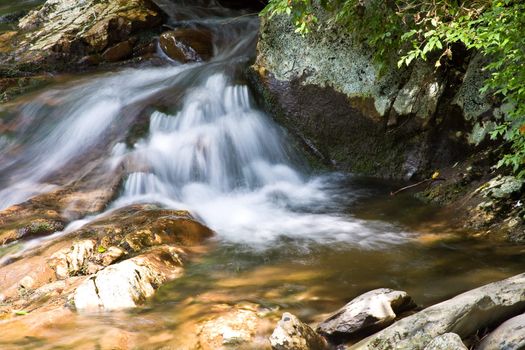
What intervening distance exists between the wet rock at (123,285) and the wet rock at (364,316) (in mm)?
1620

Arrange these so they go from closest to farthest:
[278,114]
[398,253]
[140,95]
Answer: [398,253]
[278,114]
[140,95]

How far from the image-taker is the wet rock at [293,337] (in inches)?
113

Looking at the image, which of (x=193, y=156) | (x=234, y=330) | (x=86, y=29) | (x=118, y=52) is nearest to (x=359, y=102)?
(x=193, y=156)

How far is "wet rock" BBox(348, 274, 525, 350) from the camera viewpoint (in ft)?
8.27

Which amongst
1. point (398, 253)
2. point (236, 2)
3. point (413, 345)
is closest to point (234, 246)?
point (398, 253)

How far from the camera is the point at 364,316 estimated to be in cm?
298

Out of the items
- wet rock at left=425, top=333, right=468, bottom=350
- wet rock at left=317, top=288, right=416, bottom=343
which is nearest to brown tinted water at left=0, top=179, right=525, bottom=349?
wet rock at left=317, top=288, right=416, bottom=343

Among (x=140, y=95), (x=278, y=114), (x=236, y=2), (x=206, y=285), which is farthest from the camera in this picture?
(x=236, y=2)

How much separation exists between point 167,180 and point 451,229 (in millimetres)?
4151

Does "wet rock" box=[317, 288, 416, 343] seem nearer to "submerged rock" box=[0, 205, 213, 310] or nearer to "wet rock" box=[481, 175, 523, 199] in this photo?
"submerged rock" box=[0, 205, 213, 310]

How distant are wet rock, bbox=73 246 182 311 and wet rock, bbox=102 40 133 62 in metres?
8.57

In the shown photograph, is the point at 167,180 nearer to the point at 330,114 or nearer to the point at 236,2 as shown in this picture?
the point at 330,114

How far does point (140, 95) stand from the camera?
9172mm

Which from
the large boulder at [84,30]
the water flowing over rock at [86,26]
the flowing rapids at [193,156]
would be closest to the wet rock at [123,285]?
the flowing rapids at [193,156]
